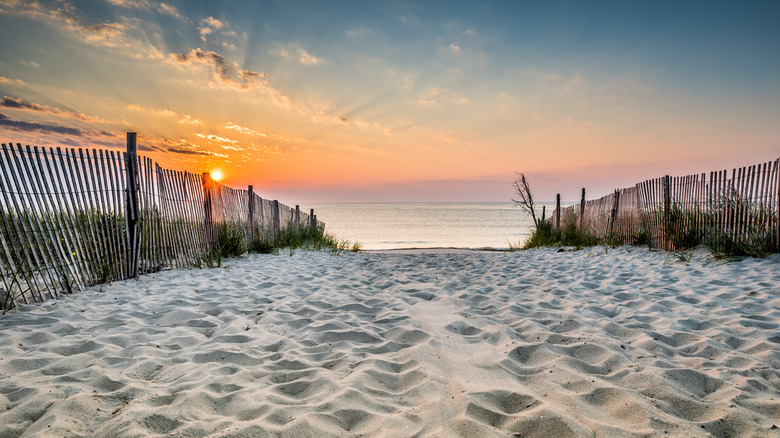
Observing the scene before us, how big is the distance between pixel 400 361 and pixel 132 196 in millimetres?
4655

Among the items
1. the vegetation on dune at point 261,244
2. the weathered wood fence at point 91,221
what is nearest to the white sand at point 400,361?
the weathered wood fence at point 91,221

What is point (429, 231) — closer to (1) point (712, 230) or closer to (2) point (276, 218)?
(2) point (276, 218)

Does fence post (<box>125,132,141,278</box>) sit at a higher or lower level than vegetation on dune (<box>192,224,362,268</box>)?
higher

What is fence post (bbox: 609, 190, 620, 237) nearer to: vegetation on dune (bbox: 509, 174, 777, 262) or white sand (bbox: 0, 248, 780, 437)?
vegetation on dune (bbox: 509, 174, 777, 262)

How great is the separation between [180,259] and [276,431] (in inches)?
208

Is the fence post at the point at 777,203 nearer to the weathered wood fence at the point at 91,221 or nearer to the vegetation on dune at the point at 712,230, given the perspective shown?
the vegetation on dune at the point at 712,230

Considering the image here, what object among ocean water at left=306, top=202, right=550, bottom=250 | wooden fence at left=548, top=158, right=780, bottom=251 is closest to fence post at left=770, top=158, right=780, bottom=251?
wooden fence at left=548, top=158, right=780, bottom=251

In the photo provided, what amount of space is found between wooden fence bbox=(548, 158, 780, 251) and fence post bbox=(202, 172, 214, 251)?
8445mm

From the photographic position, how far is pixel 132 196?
529 centimetres

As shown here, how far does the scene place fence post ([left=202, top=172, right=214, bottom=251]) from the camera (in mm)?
7105

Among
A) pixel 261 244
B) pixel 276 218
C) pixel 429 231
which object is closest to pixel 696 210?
pixel 261 244

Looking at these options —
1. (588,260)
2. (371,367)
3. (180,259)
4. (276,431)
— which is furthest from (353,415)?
(588,260)

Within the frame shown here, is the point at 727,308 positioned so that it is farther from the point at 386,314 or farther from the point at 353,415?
the point at 353,415

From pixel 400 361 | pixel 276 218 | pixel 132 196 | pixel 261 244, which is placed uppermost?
pixel 132 196
